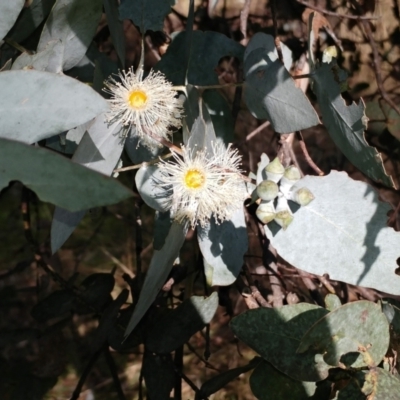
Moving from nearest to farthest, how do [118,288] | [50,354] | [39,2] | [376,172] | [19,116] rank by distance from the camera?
1. [19,116]
2. [376,172]
3. [39,2]
4. [50,354]
5. [118,288]

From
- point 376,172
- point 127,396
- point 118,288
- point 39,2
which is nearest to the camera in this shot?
point 376,172

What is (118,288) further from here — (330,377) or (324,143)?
(330,377)

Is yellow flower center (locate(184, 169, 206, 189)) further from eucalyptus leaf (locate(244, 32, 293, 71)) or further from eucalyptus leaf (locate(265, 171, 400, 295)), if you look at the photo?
eucalyptus leaf (locate(244, 32, 293, 71))

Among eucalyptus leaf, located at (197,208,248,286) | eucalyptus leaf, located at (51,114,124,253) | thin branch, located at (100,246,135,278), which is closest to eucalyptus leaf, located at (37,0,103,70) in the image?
eucalyptus leaf, located at (51,114,124,253)

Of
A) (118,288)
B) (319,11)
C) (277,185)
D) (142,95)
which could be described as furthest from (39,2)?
(118,288)

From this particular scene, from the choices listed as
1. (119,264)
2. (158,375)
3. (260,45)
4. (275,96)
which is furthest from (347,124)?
(119,264)

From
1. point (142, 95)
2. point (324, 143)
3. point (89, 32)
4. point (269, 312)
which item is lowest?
point (269, 312)
